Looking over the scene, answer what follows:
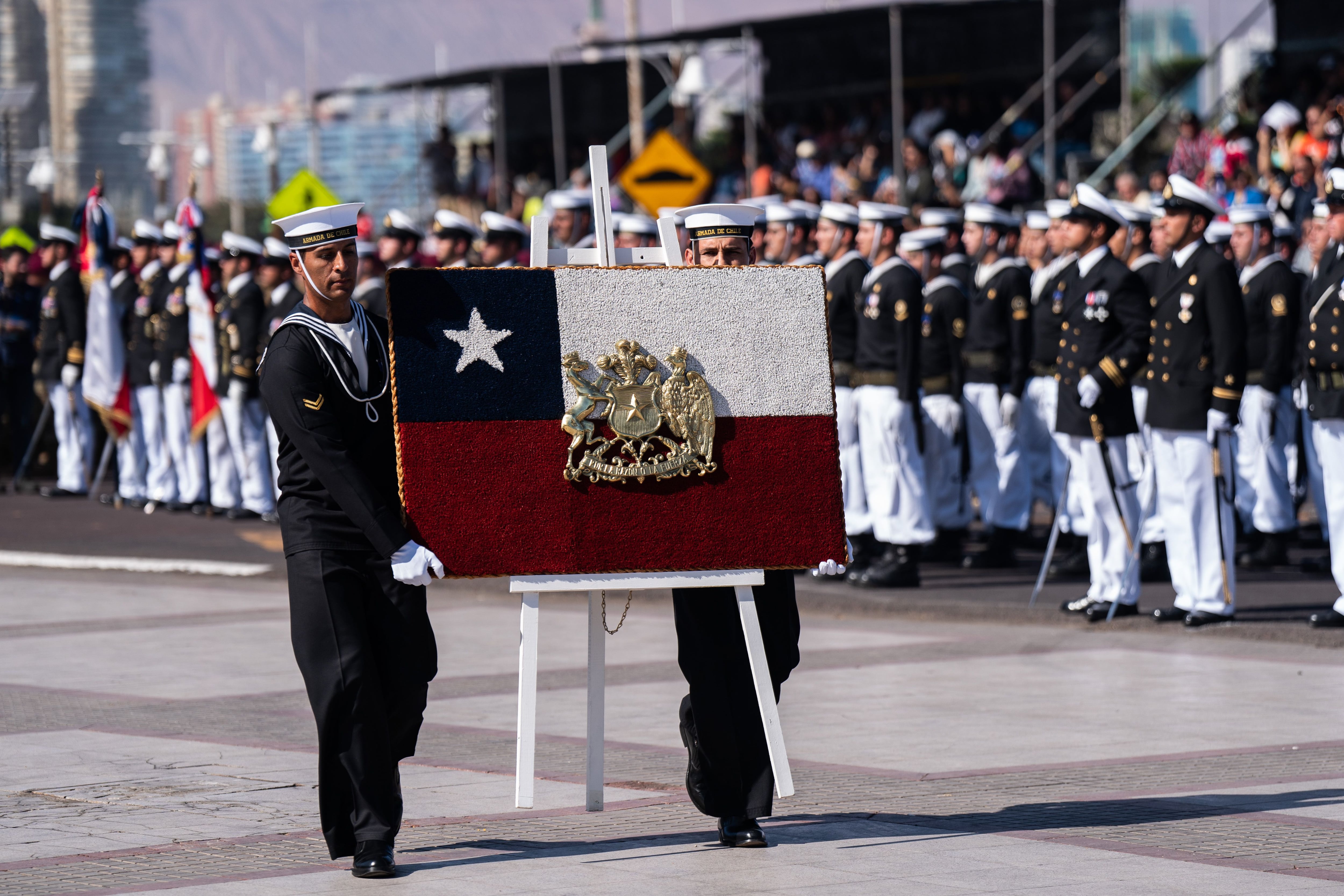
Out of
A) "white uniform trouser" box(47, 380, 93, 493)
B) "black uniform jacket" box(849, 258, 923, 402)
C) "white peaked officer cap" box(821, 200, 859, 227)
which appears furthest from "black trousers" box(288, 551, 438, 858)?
"white uniform trouser" box(47, 380, 93, 493)

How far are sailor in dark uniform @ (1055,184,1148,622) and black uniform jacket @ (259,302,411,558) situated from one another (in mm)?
6541

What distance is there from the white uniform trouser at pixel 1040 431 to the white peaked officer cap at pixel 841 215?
1945 mm

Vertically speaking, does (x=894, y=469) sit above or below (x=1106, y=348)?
below

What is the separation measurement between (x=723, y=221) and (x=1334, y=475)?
234 inches

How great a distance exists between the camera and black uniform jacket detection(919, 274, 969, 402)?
51.1 feet

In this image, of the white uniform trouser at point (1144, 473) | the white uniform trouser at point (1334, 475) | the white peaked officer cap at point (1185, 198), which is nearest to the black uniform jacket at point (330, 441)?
the white peaked officer cap at point (1185, 198)

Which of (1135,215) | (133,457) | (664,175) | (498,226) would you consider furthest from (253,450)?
(1135,215)

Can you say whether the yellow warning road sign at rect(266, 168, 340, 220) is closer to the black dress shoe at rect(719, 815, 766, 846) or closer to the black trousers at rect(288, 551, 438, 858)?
the black trousers at rect(288, 551, 438, 858)

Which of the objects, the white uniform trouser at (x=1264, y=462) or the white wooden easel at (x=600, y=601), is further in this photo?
the white uniform trouser at (x=1264, y=462)

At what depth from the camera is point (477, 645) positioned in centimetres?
1268

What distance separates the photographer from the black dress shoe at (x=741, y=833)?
7.20m

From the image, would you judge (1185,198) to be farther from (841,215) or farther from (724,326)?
(724,326)

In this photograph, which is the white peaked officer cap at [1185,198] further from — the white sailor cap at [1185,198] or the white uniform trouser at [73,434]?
the white uniform trouser at [73,434]

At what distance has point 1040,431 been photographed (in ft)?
53.9
